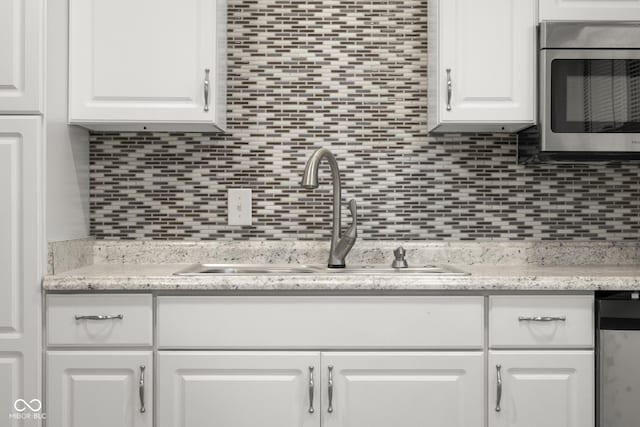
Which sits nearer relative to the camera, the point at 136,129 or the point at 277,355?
the point at 277,355

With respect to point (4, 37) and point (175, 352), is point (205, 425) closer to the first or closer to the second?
point (175, 352)

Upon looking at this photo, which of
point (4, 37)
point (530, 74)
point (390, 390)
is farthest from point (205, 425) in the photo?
point (530, 74)

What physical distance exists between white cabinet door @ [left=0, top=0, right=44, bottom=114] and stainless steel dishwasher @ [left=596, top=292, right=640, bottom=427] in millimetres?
1841

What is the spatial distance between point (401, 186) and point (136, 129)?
1.04 meters

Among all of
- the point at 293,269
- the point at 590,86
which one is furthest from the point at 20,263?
the point at 590,86

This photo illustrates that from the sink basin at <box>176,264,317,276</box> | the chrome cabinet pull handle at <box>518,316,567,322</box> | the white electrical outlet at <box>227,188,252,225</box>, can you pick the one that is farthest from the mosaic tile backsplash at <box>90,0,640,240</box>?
the chrome cabinet pull handle at <box>518,316,567,322</box>

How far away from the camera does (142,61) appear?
74.5 inches

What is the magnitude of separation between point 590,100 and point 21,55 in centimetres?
185

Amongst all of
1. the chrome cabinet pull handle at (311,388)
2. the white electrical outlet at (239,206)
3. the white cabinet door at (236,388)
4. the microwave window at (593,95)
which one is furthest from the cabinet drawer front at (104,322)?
the microwave window at (593,95)

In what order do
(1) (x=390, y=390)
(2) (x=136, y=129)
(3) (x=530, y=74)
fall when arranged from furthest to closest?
1. (2) (x=136, y=129)
2. (3) (x=530, y=74)
3. (1) (x=390, y=390)

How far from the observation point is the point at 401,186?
2.19m

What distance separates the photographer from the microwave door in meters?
1.87

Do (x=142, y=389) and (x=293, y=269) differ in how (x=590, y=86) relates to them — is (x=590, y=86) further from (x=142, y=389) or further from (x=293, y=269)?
(x=142, y=389)

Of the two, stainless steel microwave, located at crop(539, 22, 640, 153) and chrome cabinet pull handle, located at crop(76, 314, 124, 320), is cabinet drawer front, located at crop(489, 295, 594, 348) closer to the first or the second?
stainless steel microwave, located at crop(539, 22, 640, 153)
